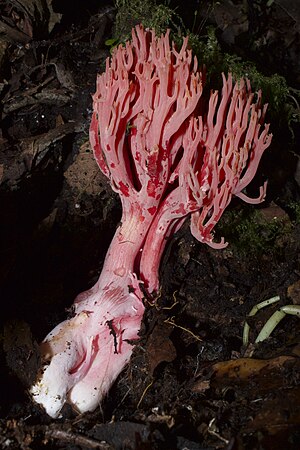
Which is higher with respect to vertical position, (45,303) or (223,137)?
(223,137)

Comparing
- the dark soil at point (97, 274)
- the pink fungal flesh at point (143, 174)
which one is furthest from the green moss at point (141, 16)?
the pink fungal flesh at point (143, 174)

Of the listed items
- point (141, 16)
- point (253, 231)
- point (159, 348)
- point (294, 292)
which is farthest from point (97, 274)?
point (141, 16)

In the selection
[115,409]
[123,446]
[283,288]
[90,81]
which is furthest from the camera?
[90,81]

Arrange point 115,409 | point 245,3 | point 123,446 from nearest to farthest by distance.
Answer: point 123,446 < point 115,409 < point 245,3

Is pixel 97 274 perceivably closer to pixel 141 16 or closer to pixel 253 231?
pixel 253 231

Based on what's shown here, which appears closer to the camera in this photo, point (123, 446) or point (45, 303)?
point (123, 446)

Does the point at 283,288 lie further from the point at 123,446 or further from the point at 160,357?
the point at 123,446

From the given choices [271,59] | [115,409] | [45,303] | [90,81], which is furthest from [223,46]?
[115,409]
